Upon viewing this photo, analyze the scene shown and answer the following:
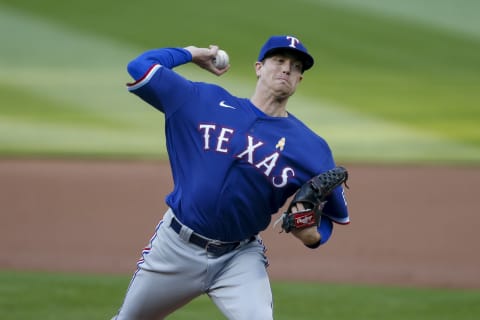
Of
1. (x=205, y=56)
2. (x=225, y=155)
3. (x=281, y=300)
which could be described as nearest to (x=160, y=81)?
(x=205, y=56)

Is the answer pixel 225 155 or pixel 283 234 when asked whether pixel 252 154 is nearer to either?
pixel 225 155

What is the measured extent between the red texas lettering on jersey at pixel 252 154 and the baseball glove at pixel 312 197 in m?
0.12

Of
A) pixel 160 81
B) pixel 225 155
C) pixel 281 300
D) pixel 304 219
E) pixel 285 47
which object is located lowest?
pixel 281 300

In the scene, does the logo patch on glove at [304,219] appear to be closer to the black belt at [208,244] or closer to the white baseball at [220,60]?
the black belt at [208,244]

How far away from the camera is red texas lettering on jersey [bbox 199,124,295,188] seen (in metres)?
4.64

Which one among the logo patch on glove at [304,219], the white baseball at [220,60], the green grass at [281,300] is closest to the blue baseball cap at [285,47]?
the white baseball at [220,60]

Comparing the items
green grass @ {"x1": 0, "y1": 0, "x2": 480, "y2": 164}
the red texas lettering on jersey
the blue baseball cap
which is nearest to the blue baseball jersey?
the red texas lettering on jersey

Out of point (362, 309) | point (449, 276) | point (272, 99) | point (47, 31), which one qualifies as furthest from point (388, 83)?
point (272, 99)

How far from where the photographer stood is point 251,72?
16.2 metres

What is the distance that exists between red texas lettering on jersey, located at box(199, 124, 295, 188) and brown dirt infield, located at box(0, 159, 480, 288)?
3998 mm

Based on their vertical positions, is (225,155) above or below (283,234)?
above

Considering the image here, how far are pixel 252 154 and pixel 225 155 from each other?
143 millimetres

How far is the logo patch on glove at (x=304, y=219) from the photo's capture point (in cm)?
455

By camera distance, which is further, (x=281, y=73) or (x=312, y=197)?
(x=281, y=73)
